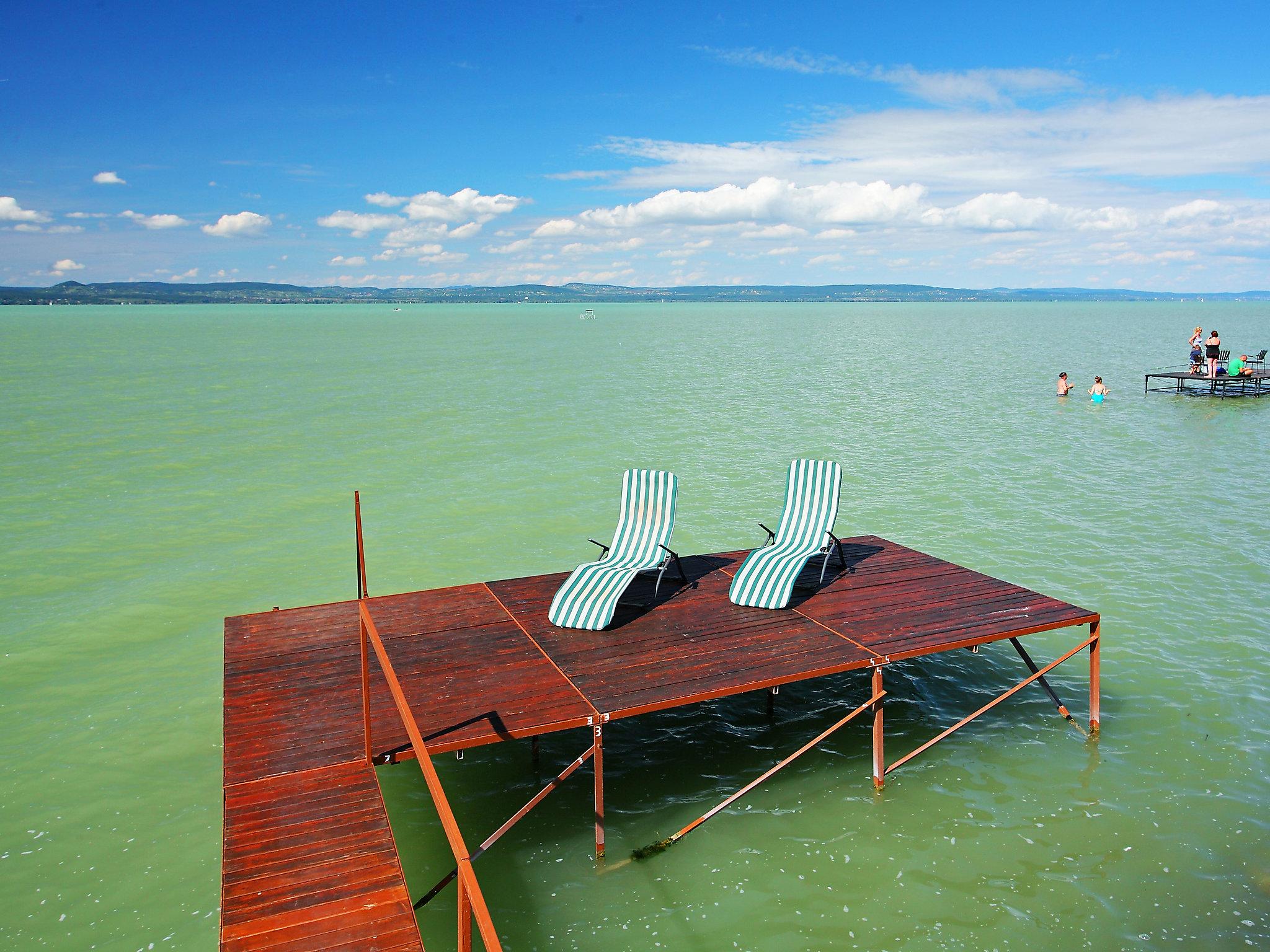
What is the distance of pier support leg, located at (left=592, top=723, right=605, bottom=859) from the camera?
7.04m

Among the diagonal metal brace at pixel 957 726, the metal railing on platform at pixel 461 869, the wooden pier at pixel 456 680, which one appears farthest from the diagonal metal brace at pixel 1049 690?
the metal railing on platform at pixel 461 869

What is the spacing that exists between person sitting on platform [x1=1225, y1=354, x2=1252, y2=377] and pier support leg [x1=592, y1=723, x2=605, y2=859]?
35.9 metres

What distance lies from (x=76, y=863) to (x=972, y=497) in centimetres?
1696

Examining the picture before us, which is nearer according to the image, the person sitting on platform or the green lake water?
the green lake water

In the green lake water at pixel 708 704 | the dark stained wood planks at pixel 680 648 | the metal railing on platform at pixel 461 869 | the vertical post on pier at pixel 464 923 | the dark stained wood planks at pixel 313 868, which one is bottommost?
the green lake water at pixel 708 704

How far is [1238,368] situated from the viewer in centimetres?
3497

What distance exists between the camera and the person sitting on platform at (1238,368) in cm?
3416

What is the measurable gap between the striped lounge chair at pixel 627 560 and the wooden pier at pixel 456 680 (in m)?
0.21

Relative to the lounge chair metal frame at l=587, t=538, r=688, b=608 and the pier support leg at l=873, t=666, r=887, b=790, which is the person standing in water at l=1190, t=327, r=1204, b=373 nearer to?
the lounge chair metal frame at l=587, t=538, r=688, b=608

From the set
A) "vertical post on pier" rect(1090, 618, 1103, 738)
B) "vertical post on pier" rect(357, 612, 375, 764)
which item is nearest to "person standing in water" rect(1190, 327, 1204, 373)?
"vertical post on pier" rect(1090, 618, 1103, 738)

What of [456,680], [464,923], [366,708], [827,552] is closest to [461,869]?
[464,923]

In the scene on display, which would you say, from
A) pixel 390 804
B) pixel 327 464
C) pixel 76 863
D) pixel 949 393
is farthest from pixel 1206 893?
pixel 949 393

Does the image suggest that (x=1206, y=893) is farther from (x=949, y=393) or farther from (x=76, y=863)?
(x=949, y=393)

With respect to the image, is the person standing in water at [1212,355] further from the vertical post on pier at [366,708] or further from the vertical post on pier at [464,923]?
the vertical post on pier at [464,923]
